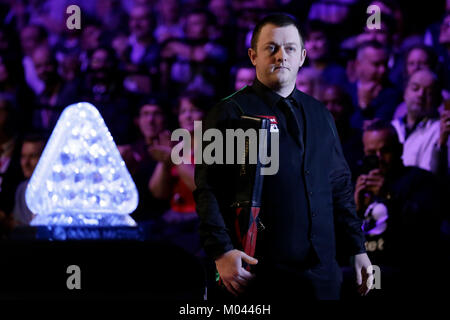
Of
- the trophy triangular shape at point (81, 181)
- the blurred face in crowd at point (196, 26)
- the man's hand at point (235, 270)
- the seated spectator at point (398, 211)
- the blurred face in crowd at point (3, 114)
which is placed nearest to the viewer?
the man's hand at point (235, 270)

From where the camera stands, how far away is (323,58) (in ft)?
13.2

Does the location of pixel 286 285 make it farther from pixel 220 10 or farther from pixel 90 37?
pixel 90 37

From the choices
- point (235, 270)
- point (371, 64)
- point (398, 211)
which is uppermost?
point (371, 64)

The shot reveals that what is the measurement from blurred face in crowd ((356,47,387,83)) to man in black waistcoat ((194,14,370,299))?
252 centimetres

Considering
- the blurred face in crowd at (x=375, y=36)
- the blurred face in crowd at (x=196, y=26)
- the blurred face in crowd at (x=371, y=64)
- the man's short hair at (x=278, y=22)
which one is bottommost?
the man's short hair at (x=278, y=22)

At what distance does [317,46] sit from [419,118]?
854 mm

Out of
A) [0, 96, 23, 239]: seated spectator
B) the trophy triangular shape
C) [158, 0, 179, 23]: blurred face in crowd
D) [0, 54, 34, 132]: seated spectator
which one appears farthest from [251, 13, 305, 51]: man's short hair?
[0, 54, 34, 132]: seated spectator

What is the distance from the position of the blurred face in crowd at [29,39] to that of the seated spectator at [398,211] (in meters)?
2.49

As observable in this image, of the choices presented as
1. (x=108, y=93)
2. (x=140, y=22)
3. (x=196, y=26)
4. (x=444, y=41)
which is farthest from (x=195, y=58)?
(x=444, y=41)

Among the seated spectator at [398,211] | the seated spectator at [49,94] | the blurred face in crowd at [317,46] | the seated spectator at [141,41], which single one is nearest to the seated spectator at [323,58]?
the blurred face in crowd at [317,46]

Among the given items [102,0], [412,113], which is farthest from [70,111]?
[412,113]

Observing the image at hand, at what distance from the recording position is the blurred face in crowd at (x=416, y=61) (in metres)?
3.95

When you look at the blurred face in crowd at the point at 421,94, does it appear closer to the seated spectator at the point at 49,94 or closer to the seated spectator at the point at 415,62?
the seated spectator at the point at 415,62

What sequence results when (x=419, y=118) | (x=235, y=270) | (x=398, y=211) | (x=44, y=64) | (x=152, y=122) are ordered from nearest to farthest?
(x=235, y=270), (x=398, y=211), (x=419, y=118), (x=152, y=122), (x=44, y=64)
